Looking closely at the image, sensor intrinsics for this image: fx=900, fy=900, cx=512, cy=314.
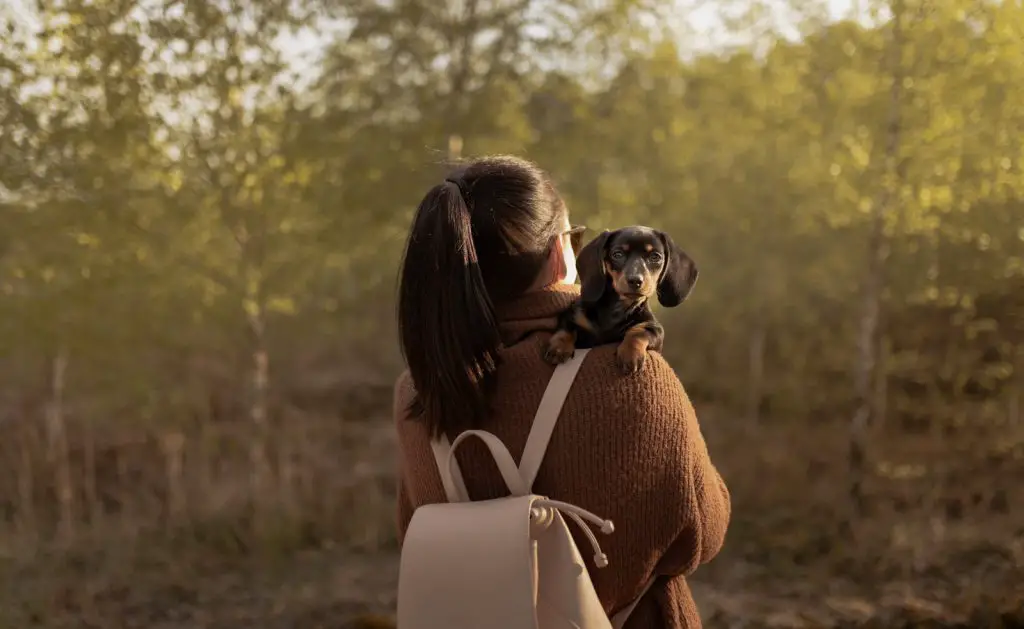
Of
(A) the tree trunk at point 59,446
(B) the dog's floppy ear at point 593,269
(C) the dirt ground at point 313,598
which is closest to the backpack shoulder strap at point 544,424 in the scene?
(B) the dog's floppy ear at point 593,269

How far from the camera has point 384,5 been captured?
23.5 feet

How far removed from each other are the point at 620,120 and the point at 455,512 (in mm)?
6268

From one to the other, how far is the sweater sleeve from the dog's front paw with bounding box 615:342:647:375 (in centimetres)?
4

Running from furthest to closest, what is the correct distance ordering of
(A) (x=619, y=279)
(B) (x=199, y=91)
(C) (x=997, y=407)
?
(C) (x=997, y=407)
(B) (x=199, y=91)
(A) (x=619, y=279)

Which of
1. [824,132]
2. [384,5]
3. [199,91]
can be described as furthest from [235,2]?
[824,132]

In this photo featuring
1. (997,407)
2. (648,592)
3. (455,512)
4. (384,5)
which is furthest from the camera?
(997,407)

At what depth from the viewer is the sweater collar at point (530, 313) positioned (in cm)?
172

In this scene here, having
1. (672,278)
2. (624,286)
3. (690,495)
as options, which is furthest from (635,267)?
(690,495)

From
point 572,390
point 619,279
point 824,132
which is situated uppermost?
point 824,132

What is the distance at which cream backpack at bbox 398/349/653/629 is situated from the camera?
1509mm

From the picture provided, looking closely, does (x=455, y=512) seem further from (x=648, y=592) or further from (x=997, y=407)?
(x=997, y=407)

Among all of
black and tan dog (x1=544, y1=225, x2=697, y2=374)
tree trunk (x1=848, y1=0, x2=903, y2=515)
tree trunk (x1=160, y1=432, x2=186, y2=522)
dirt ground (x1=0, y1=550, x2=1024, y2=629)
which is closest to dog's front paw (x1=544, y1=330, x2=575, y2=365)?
black and tan dog (x1=544, y1=225, x2=697, y2=374)

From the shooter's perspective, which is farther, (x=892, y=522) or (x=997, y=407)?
(x=997, y=407)

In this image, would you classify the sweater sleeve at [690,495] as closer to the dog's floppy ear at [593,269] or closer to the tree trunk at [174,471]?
the dog's floppy ear at [593,269]
